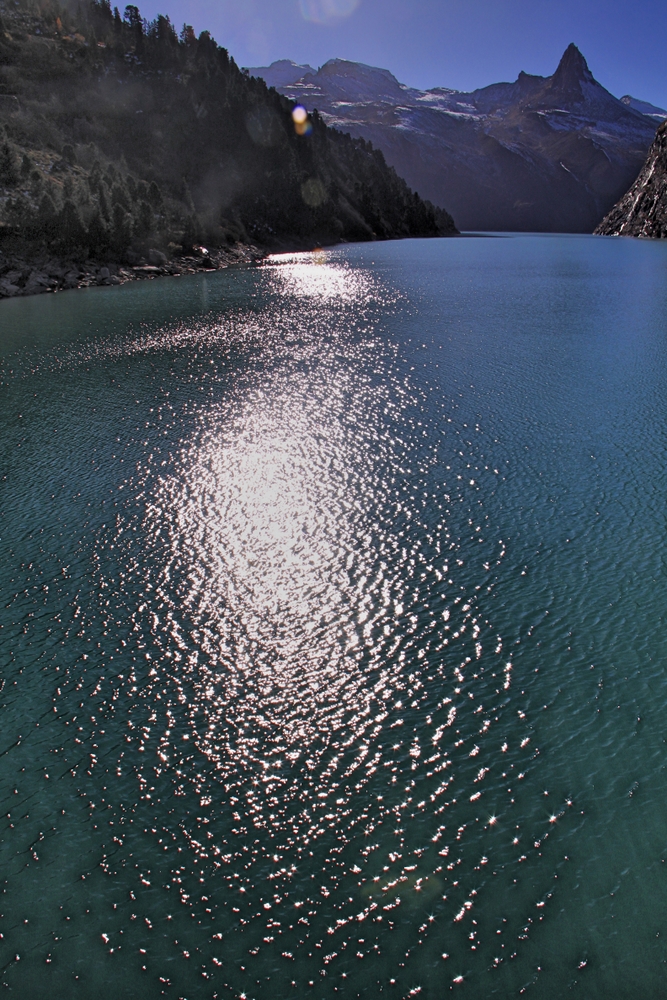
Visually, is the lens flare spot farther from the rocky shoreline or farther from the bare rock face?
the rocky shoreline

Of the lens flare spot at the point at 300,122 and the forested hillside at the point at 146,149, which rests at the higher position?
the lens flare spot at the point at 300,122

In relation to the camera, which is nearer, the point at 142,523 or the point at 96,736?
the point at 96,736

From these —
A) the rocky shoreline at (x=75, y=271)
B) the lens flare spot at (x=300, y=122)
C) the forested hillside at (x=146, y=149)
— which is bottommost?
the rocky shoreline at (x=75, y=271)

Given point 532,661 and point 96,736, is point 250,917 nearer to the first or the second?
point 96,736

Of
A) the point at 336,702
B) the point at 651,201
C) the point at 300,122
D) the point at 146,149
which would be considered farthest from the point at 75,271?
the point at 651,201

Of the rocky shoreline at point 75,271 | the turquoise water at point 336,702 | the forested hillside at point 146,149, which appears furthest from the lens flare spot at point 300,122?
the turquoise water at point 336,702

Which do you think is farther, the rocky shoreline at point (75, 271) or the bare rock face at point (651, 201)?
the bare rock face at point (651, 201)

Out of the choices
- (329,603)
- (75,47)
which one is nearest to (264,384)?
(329,603)

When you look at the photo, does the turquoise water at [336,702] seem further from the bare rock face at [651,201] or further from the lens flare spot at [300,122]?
the lens flare spot at [300,122]
